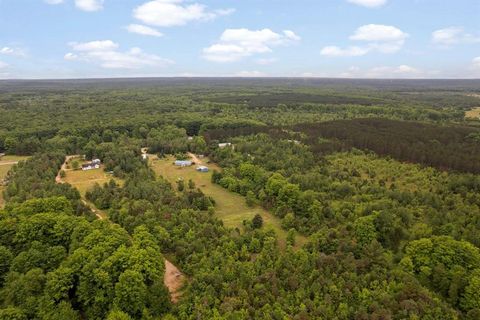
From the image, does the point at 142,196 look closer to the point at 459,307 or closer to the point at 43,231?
the point at 43,231

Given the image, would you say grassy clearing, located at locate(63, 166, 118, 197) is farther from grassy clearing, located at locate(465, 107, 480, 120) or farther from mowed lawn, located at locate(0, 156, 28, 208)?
grassy clearing, located at locate(465, 107, 480, 120)

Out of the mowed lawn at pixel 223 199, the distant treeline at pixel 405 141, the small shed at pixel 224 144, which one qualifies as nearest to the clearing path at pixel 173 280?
the mowed lawn at pixel 223 199

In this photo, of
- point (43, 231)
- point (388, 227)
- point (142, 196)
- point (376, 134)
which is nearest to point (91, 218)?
point (43, 231)

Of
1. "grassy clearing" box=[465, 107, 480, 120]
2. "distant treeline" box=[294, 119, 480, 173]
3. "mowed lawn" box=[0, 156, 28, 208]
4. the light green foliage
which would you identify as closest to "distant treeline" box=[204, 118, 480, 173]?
"distant treeline" box=[294, 119, 480, 173]

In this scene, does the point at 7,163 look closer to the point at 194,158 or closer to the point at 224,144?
the point at 194,158

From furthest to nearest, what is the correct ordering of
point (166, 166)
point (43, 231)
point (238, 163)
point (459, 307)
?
point (166, 166) → point (238, 163) → point (43, 231) → point (459, 307)

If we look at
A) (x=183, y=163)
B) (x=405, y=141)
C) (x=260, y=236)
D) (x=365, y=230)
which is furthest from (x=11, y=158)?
(x=405, y=141)
